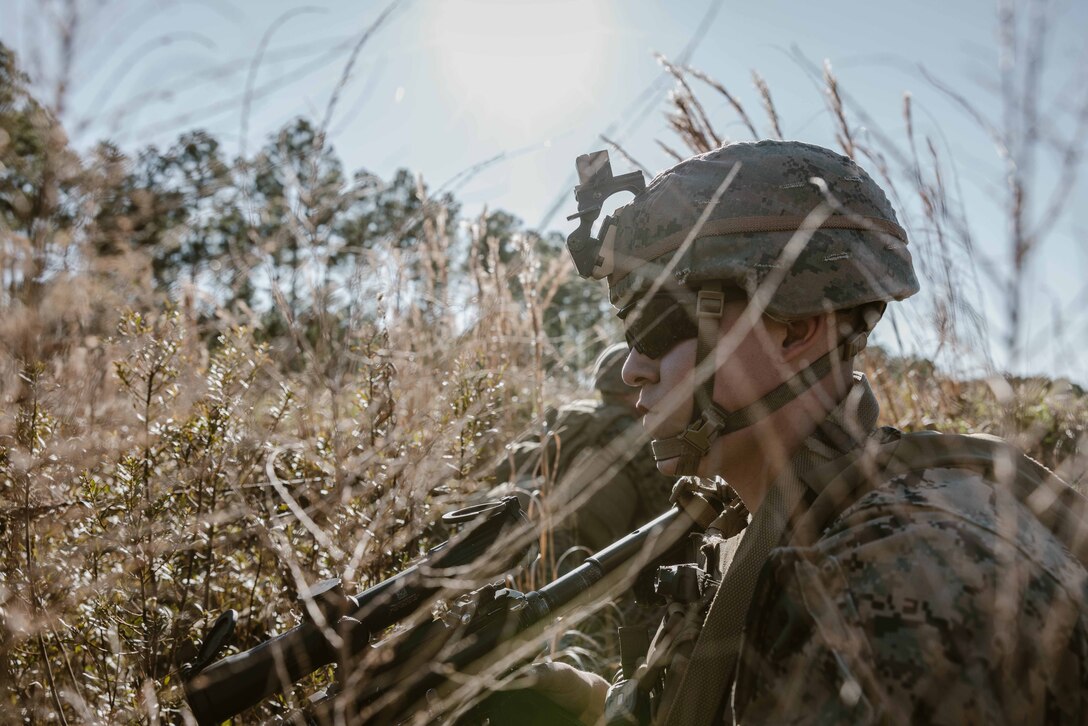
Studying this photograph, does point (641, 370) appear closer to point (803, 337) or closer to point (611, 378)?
point (803, 337)

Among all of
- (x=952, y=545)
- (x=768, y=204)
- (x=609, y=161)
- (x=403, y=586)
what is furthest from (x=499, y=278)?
(x=952, y=545)

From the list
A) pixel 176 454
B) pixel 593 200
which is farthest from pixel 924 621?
pixel 176 454

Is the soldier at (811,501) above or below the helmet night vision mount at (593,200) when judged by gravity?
below

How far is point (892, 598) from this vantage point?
1008 millimetres

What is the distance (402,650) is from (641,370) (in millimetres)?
874

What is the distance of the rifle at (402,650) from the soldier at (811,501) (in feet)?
0.72

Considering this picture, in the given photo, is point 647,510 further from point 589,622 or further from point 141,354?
point 141,354

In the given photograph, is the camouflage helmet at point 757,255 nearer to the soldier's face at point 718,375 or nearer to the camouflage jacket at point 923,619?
the soldier's face at point 718,375

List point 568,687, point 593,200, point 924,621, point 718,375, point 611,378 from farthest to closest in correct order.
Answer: point 611,378 → point 593,200 → point 568,687 → point 718,375 → point 924,621

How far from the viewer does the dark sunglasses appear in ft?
5.57

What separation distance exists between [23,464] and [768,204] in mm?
1883

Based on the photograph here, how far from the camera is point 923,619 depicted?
0.98 metres

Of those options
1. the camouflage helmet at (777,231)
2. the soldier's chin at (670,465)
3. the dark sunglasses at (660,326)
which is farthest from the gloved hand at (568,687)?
→ the camouflage helmet at (777,231)

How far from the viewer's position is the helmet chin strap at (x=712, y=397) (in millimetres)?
1622
